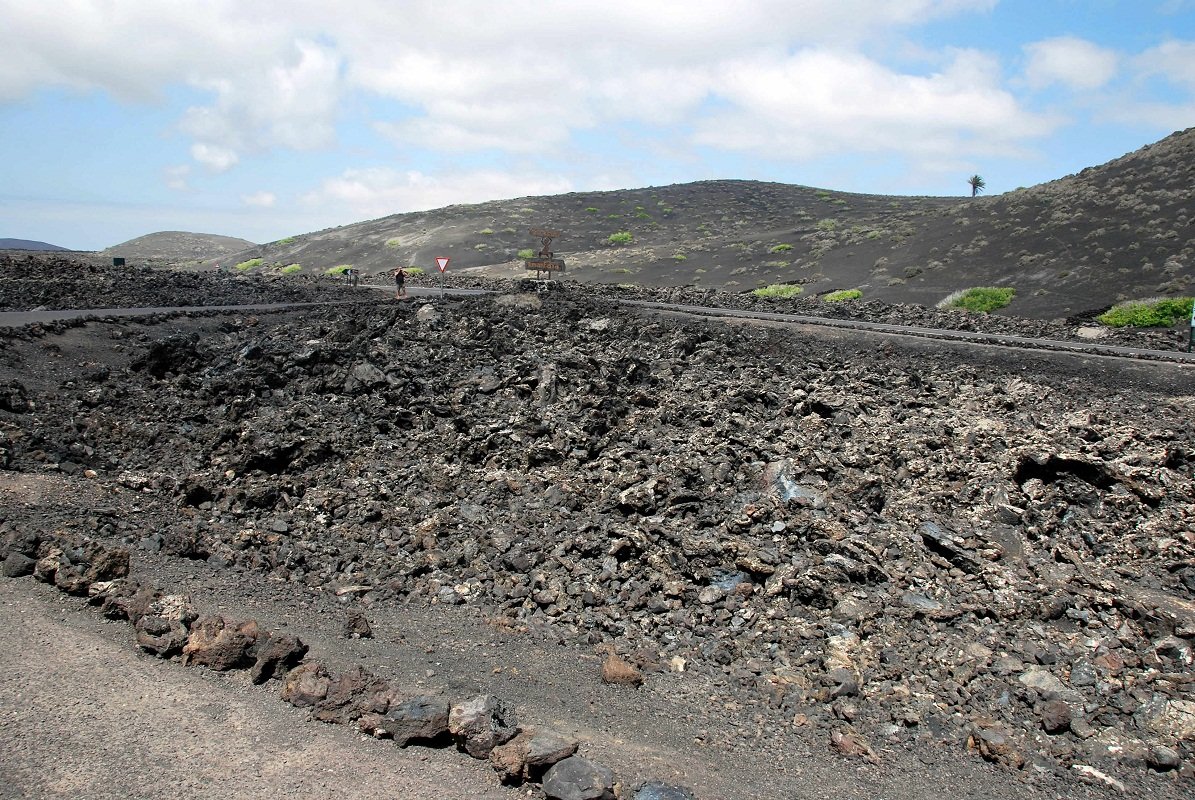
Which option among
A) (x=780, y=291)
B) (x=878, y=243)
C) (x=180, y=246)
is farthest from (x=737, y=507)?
(x=180, y=246)

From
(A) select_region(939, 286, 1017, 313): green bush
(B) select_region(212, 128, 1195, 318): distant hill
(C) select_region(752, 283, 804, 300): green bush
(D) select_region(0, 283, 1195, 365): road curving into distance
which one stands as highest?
(B) select_region(212, 128, 1195, 318): distant hill

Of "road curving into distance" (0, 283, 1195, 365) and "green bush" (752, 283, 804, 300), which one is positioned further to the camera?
"green bush" (752, 283, 804, 300)

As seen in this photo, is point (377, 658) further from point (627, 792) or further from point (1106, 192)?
point (1106, 192)

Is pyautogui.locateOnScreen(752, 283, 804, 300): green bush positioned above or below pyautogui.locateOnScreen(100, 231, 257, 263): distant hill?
below

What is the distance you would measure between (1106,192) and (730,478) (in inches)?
1551

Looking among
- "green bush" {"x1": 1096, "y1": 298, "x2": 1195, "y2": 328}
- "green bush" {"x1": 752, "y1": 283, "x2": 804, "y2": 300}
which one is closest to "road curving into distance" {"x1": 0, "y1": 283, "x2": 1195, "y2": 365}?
"green bush" {"x1": 1096, "y1": 298, "x2": 1195, "y2": 328}

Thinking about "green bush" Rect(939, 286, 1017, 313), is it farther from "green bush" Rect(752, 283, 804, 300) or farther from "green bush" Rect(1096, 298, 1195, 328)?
"green bush" Rect(752, 283, 804, 300)

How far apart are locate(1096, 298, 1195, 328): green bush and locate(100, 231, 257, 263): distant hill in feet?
271

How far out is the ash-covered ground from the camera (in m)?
7.21

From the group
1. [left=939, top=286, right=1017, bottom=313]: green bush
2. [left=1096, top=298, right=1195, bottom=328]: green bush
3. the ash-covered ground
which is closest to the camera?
the ash-covered ground

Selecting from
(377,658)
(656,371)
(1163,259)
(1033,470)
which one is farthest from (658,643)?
(1163,259)

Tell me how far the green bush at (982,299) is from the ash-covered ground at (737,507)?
13308 millimetres

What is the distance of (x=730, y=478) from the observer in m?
11.1

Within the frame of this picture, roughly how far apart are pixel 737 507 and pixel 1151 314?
795 inches
